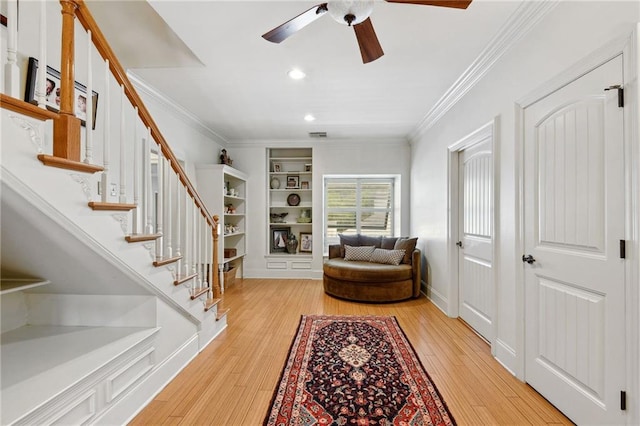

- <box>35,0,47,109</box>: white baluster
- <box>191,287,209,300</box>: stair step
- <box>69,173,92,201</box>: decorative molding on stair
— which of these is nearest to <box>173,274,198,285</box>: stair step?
<box>191,287,209,300</box>: stair step

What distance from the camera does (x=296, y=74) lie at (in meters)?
2.85

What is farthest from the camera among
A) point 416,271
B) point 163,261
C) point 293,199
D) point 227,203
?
point 293,199

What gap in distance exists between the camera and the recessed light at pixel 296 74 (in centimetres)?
278

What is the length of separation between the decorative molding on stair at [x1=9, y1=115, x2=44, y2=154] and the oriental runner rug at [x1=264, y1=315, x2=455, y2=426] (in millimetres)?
1802

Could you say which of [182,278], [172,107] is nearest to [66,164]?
[182,278]

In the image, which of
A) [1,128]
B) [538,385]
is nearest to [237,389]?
[1,128]

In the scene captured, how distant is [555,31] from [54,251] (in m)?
3.23

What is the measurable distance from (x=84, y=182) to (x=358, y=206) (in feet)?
15.5

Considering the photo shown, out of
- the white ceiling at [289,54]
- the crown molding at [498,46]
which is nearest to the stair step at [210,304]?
the white ceiling at [289,54]

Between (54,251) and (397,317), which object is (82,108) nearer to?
(54,251)

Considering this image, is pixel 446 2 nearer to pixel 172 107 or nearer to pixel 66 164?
pixel 66 164

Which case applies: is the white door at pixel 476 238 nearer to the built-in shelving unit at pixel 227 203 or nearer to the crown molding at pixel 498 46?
the crown molding at pixel 498 46

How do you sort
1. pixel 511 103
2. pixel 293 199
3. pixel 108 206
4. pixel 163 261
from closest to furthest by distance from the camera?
pixel 108 206, pixel 163 261, pixel 511 103, pixel 293 199

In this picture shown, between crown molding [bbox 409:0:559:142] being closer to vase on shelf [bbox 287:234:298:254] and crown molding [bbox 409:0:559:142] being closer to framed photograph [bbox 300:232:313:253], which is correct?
framed photograph [bbox 300:232:313:253]
